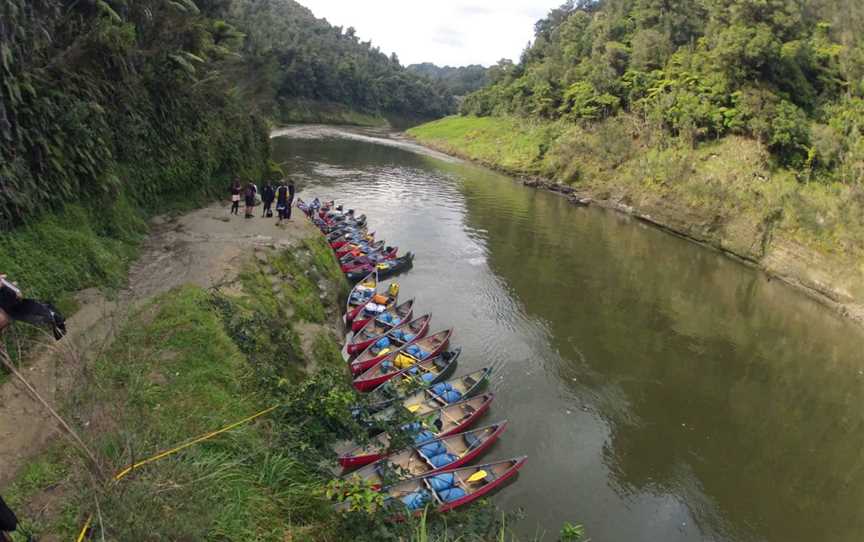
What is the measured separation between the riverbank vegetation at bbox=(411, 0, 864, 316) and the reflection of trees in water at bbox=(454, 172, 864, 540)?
419 centimetres

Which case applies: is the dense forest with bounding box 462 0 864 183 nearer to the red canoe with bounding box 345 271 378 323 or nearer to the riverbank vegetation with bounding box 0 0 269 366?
the red canoe with bounding box 345 271 378 323

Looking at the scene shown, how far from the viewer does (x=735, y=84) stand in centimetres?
4750

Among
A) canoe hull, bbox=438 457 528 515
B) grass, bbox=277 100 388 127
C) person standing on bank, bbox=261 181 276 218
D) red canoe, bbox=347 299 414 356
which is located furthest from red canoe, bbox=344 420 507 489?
grass, bbox=277 100 388 127

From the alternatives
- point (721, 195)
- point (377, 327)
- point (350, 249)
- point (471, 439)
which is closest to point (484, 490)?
point (471, 439)

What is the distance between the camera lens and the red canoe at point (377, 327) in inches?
808

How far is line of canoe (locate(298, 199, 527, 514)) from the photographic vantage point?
10.6m

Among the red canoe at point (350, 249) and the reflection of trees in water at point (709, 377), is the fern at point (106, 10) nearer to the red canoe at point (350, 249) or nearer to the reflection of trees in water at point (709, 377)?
the red canoe at point (350, 249)

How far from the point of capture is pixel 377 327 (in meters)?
22.6

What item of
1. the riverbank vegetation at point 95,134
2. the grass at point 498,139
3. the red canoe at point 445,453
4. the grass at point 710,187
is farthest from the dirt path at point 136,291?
the grass at point 498,139

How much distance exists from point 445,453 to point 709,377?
553 inches

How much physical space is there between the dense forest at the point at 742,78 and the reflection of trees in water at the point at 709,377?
12.3m

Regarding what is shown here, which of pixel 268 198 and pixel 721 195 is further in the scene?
pixel 721 195

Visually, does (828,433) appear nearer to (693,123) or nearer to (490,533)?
(490,533)

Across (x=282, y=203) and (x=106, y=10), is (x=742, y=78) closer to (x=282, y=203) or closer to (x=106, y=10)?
(x=282, y=203)
